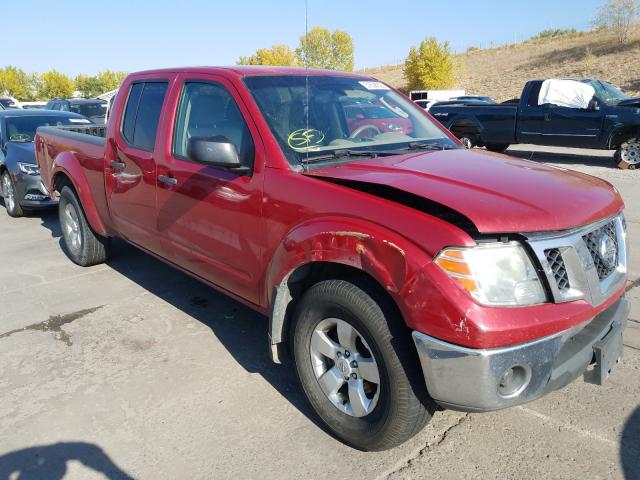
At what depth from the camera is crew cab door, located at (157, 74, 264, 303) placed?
319 centimetres

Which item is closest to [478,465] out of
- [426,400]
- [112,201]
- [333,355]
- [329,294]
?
[426,400]

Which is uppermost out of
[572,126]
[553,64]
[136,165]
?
[553,64]

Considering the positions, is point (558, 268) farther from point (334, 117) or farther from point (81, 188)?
point (81, 188)

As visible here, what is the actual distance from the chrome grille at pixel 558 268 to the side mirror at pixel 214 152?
169 centimetres

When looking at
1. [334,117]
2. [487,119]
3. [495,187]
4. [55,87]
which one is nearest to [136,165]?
[334,117]

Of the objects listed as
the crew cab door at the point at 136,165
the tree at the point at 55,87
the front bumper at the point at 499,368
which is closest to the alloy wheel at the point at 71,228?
the crew cab door at the point at 136,165

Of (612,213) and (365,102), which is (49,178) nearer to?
(365,102)

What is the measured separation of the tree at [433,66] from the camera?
162 ft

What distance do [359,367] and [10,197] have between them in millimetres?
7914

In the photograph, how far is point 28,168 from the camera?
8164 millimetres

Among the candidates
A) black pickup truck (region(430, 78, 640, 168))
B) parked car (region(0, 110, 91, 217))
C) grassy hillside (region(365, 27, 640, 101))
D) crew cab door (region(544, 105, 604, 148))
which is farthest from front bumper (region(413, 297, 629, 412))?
grassy hillside (region(365, 27, 640, 101))

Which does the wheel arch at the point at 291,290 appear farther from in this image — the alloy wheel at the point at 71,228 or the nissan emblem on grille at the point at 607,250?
the alloy wheel at the point at 71,228

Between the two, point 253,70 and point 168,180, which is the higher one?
point 253,70

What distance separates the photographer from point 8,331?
4.34 meters
